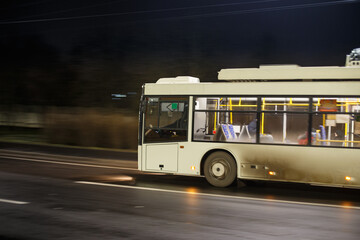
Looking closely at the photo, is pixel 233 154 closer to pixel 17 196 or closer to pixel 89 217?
pixel 89 217

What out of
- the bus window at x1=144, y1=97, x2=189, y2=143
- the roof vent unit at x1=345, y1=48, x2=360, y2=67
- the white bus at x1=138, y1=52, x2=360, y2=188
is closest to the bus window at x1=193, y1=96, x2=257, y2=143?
the white bus at x1=138, y1=52, x2=360, y2=188

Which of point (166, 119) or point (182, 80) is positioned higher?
point (182, 80)

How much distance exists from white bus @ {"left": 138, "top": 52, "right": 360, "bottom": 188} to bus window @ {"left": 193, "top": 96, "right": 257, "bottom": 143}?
0.02 meters

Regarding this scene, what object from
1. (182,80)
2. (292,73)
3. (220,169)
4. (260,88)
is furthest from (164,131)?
(292,73)

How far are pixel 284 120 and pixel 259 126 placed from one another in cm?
61

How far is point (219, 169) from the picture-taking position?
1035 cm

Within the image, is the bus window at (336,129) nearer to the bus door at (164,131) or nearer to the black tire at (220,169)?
the black tire at (220,169)

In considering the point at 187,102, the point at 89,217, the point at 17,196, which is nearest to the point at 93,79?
the point at 187,102

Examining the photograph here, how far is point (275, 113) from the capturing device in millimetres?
9867

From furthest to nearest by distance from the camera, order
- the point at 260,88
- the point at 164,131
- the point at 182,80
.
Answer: the point at 182,80 < the point at 164,131 < the point at 260,88

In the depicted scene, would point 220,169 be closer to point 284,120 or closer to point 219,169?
point 219,169

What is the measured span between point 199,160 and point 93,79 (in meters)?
15.0

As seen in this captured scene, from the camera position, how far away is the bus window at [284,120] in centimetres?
965

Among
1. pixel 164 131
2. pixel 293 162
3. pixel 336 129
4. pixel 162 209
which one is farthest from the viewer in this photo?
pixel 164 131
